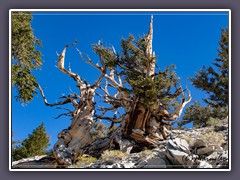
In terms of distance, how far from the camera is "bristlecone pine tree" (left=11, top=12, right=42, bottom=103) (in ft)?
18.8

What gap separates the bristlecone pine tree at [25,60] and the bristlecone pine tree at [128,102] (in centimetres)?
72

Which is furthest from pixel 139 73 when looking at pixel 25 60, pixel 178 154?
pixel 178 154

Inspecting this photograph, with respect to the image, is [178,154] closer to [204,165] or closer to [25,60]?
[204,165]

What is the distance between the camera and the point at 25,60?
6.29 m

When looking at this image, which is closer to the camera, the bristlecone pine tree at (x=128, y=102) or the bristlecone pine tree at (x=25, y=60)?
the bristlecone pine tree at (x=25, y=60)

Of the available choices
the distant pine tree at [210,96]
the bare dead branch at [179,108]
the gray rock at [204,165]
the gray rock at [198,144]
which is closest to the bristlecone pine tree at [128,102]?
the bare dead branch at [179,108]

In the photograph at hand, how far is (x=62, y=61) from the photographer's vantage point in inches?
281

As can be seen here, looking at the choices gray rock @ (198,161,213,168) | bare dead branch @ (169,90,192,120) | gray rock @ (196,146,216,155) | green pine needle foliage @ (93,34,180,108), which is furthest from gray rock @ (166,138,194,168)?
bare dead branch @ (169,90,192,120)

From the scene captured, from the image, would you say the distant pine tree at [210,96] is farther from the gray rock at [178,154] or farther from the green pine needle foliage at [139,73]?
the gray rock at [178,154]

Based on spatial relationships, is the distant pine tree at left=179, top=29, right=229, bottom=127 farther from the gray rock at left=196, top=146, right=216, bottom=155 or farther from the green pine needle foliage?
the gray rock at left=196, top=146, right=216, bottom=155

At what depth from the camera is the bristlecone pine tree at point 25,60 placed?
18.8 ft
